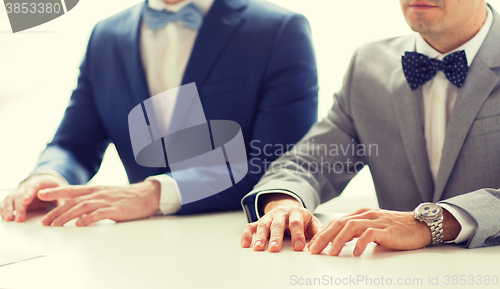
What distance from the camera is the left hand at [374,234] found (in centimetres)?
92

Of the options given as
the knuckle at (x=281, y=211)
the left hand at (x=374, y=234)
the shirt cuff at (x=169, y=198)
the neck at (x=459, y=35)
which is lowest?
the shirt cuff at (x=169, y=198)

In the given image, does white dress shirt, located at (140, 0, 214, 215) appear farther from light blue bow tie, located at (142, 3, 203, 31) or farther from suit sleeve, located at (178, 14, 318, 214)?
suit sleeve, located at (178, 14, 318, 214)

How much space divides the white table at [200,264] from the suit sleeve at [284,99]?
1.42ft

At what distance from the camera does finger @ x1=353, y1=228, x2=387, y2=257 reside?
0.91 meters

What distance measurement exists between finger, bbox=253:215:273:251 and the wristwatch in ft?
1.02

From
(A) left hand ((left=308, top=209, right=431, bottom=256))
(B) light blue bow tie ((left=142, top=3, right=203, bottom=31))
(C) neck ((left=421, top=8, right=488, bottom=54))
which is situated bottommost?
(A) left hand ((left=308, top=209, right=431, bottom=256))

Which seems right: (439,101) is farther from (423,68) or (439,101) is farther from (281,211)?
(281,211)

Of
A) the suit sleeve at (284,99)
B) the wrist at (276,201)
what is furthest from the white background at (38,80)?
the wrist at (276,201)

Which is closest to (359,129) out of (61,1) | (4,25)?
(61,1)

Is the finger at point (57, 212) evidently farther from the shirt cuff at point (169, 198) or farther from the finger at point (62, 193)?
the shirt cuff at point (169, 198)

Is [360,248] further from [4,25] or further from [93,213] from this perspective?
[4,25]

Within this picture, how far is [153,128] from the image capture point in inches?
68.4

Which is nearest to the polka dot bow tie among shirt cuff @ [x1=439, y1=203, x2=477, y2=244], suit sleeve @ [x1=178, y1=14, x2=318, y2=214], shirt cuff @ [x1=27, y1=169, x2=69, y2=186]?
suit sleeve @ [x1=178, y1=14, x2=318, y2=214]

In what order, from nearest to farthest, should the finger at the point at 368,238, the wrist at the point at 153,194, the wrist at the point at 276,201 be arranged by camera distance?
the finger at the point at 368,238, the wrist at the point at 276,201, the wrist at the point at 153,194
